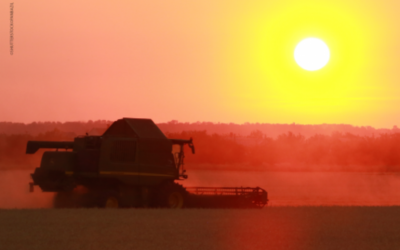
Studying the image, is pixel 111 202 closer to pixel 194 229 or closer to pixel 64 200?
pixel 64 200

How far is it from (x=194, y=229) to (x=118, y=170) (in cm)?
741

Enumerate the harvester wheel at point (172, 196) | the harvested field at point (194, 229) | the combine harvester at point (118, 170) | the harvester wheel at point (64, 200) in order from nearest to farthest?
the harvested field at point (194, 229) < the combine harvester at point (118, 170) < the harvester wheel at point (64, 200) < the harvester wheel at point (172, 196)

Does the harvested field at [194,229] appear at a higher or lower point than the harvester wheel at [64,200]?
higher

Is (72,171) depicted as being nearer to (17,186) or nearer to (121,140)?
(121,140)

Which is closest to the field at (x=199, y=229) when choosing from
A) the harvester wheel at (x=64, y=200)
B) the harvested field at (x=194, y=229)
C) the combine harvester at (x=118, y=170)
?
the harvested field at (x=194, y=229)

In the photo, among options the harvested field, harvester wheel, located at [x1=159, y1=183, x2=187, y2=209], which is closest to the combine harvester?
harvester wheel, located at [x1=159, y1=183, x2=187, y2=209]

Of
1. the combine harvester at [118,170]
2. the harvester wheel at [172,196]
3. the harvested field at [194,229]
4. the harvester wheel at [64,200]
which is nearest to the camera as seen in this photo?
the harvested field at [194,229]

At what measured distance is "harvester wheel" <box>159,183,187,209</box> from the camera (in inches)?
922

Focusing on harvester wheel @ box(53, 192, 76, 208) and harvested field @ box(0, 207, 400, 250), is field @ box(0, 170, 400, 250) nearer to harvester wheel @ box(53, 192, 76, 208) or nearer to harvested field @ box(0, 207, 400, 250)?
harvested field @ box(0, 207, 400, 250)

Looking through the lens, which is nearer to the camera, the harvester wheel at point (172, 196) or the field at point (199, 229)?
the field at point (199, 229)

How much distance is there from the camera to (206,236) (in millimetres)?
15039

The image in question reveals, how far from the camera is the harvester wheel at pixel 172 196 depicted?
23.4 metres

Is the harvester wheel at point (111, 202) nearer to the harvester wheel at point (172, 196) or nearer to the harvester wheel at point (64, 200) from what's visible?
the harvester wheel at point (64, 200)

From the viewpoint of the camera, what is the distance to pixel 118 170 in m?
22.7
